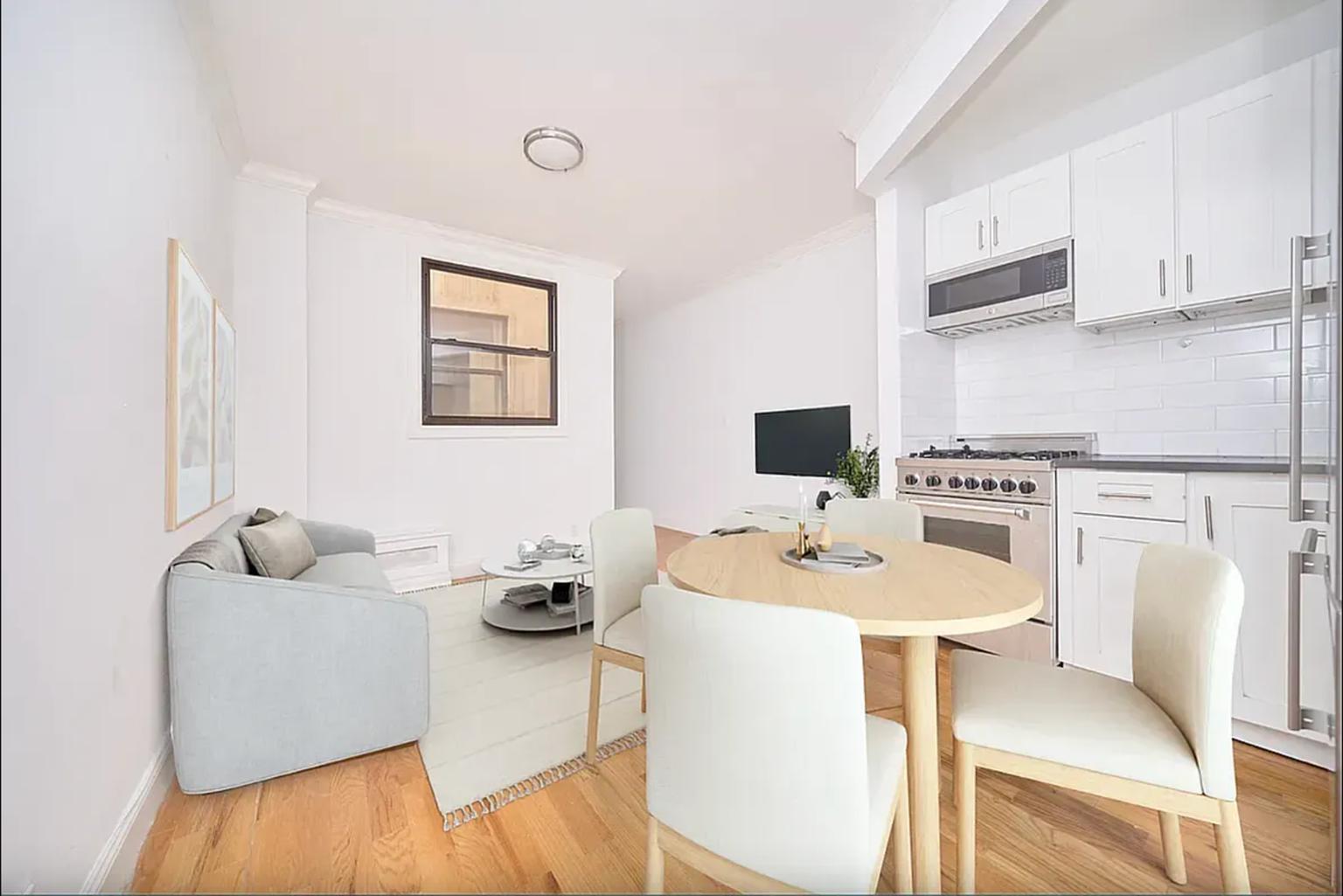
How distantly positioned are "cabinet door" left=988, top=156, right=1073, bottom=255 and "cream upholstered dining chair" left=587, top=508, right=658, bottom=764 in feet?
7.81

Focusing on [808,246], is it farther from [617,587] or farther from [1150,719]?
[1150,719]

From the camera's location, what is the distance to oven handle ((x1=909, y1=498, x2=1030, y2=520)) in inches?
97.0

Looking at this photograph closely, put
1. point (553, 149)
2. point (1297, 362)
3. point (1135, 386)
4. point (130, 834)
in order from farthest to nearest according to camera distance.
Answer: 1. point (553, 149)
2. point (1135, 386)
3. point (1297, 362)
4. point (130, 834)

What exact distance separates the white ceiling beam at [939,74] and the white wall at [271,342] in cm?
345

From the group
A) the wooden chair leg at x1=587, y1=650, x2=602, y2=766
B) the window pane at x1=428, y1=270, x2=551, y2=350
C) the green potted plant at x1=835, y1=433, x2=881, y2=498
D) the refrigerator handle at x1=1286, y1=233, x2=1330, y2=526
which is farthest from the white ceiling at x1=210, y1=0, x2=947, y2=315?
the wooden chair leg at x1=587, y1=650, x2=602, y2=766

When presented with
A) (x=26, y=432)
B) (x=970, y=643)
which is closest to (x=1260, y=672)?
(x=970, y=643)

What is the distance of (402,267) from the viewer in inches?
162

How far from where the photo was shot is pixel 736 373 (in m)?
5.48

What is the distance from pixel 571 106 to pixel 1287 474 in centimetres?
320

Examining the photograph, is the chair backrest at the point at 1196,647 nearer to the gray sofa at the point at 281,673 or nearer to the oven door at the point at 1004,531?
the oven door at the point at 1004,531

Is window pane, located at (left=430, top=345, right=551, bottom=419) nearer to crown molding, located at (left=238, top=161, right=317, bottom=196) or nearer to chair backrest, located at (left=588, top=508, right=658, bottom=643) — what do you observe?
crown molding, located at (left=238, top=161, right=317, bottom=196)

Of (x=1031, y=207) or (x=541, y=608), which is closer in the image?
(x=1031, y=207)

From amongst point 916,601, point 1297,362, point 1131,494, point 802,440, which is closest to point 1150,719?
point 916,601

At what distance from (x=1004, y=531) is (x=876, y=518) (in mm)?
772
